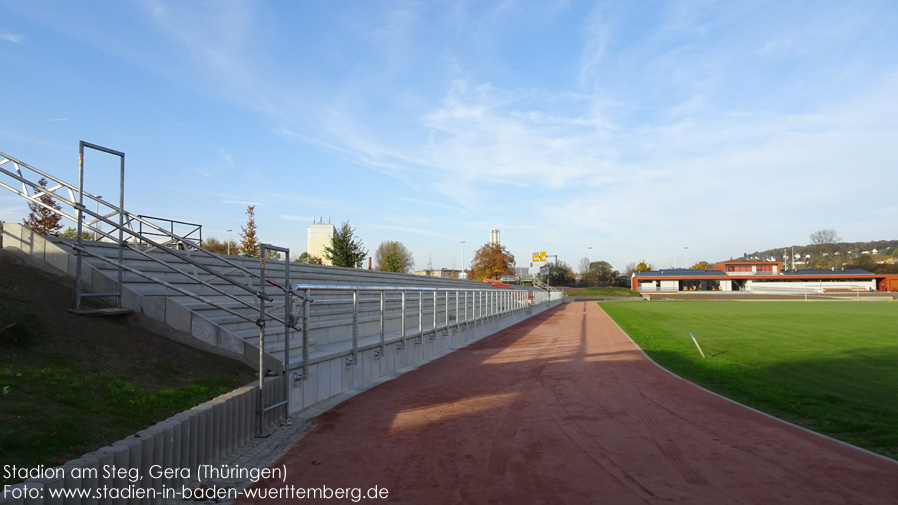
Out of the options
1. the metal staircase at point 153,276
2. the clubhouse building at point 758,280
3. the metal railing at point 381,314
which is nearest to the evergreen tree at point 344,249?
the metal railing at point 381,314

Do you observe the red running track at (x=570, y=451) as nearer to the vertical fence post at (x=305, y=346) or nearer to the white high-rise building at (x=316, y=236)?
the vertical fence post at (x=305, y=346)

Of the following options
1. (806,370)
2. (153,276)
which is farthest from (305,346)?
(806,370)

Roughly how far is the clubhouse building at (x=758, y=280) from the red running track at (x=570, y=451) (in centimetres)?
8616

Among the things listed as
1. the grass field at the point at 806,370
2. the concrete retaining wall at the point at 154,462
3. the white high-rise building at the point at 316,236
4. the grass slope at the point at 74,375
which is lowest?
the grass field at the point at 806,370

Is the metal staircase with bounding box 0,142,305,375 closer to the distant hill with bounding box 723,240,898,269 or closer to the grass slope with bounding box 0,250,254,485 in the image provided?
the grass slope with bounding box 0,250,254,485

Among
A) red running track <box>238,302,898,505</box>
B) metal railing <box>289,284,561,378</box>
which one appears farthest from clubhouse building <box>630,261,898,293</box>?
red running track <box>238,302,898,505</box>

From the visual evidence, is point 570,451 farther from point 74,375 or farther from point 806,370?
point 806,370

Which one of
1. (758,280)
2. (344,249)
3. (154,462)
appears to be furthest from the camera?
(758,280)

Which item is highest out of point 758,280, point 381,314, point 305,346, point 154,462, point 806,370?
point 758,280

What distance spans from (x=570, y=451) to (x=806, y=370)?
10203 millimetres

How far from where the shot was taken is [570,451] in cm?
641

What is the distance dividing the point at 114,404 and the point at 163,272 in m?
5.41

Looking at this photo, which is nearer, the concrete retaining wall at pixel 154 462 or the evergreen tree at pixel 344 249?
the concrete retaining wall at pixel 154 462

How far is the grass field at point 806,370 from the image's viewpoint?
828 centimetres
